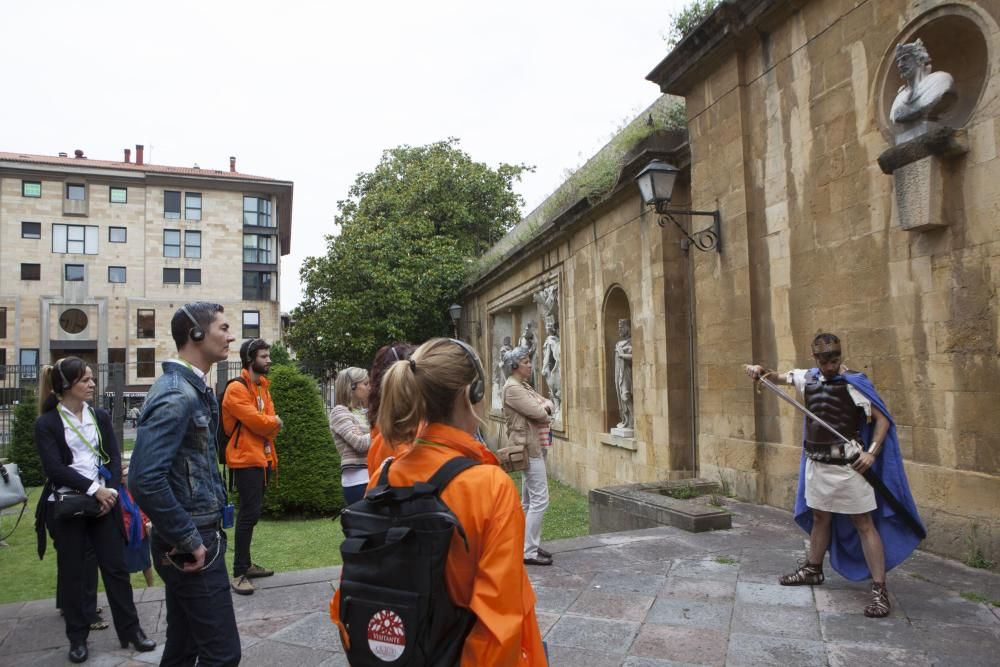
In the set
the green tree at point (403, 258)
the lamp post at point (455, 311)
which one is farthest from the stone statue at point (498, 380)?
the green tree at point (403, 258)

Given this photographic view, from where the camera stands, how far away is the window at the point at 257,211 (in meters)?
45.3

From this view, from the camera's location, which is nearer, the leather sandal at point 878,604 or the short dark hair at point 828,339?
the leather sandal at point 878,604

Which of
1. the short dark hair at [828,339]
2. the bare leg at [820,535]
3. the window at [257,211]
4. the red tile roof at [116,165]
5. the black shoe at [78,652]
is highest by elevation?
the red tile roof at [116,165]

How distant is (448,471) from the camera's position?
1.74 meters

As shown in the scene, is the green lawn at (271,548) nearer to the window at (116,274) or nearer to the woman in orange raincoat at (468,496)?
the woman in orange raincoat at (468,496)

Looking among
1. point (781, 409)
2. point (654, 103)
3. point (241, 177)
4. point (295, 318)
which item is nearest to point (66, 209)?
point (241, 177)

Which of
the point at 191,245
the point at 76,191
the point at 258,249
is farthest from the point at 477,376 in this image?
the point at 76,191

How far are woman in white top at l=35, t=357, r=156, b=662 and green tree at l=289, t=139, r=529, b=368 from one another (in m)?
17.9

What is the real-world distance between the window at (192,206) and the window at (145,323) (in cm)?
667

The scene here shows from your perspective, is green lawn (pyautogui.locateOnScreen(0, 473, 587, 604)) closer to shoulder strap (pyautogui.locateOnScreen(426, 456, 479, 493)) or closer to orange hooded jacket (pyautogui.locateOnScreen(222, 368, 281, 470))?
orange hooded jacket (pyautogui.locateOnScreen(222, 368, 281, 470))

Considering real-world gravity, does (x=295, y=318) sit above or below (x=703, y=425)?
above

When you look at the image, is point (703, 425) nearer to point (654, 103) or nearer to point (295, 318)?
point (654, 103)

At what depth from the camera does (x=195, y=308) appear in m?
2.88

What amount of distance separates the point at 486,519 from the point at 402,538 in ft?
0.71
